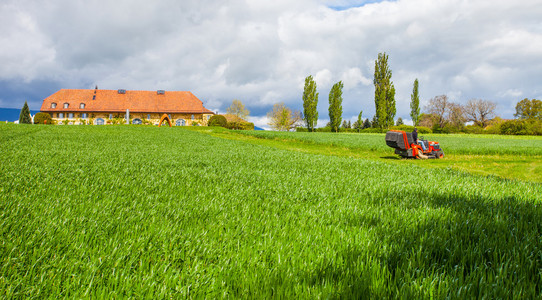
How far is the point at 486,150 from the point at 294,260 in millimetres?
20832

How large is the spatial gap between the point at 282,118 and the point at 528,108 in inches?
2687

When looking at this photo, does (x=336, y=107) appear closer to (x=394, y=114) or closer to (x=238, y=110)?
(x=394, y=114)

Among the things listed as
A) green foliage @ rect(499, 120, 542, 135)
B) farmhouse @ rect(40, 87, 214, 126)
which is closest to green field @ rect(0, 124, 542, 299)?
farmhouse @ rect(40, 87, 214, 126)

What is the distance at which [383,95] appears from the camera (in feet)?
174

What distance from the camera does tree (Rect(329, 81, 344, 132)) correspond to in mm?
59562

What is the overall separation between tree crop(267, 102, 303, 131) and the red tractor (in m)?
65.1

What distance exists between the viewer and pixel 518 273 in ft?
6.30

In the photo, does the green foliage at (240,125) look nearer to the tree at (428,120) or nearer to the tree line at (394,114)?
the tree line at (394,114)

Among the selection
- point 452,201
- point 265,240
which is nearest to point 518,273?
point 265,240

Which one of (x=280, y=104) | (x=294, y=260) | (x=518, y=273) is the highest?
(x=280, y=104)

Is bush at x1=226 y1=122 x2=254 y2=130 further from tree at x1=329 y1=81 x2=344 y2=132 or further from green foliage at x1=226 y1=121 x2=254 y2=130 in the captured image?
tree at x1=329 y1=81 x2=344 y2=132

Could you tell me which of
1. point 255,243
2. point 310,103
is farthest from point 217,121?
point 255,243

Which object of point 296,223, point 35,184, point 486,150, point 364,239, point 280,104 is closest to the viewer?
point 364,239

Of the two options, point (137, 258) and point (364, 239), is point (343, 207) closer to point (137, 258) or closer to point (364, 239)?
point (364, 239)
